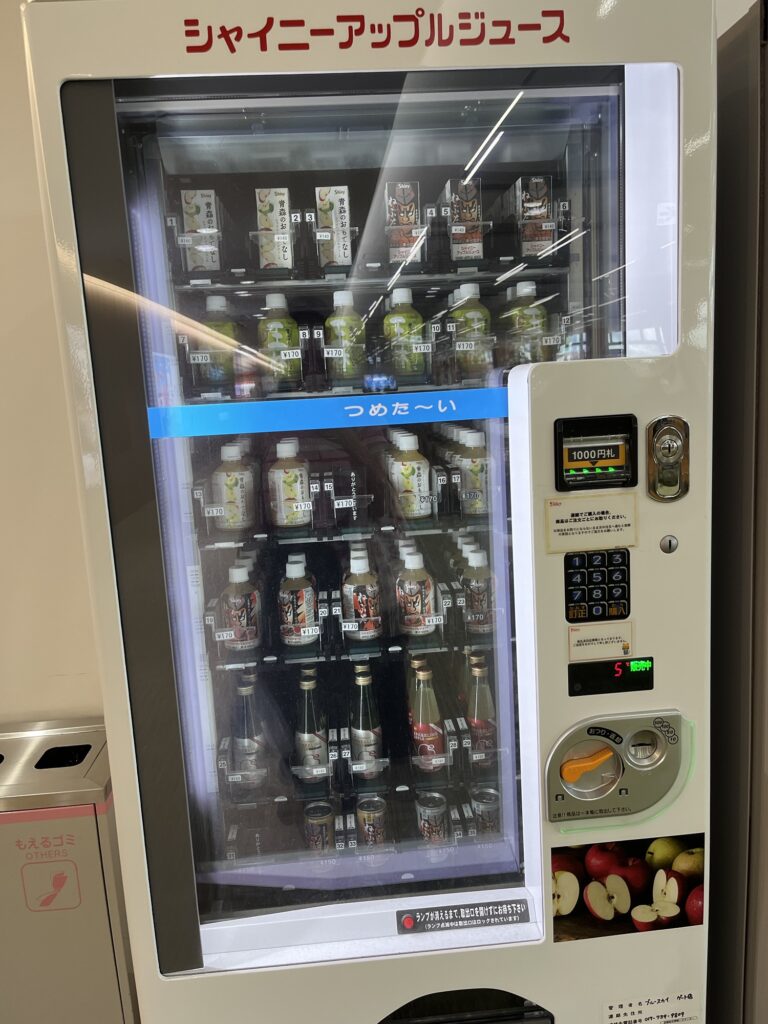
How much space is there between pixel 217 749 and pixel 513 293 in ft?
3.60

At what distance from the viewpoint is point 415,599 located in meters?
1.57

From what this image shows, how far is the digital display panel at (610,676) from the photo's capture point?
127 cm

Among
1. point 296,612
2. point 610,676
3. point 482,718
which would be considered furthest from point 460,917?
point 296,612

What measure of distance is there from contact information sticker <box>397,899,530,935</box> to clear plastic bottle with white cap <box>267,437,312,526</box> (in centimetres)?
77

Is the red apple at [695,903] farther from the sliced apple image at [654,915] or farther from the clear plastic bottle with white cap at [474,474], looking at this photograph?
the clear plastic bottle with white cap at [474,474]

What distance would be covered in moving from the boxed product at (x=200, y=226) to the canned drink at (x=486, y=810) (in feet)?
3.97

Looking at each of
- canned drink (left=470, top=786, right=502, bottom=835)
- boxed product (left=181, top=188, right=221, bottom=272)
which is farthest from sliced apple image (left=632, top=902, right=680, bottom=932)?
boxed product (left=181, top=188, right=221, bottom=272)

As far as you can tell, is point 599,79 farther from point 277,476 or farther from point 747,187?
point 277,476

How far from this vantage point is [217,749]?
151cm

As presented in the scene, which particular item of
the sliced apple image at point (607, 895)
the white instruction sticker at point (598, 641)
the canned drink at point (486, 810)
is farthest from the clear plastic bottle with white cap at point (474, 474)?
the sliced apple image at point (607, 895)

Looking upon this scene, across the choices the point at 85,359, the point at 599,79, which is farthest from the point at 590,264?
the point at 85,359

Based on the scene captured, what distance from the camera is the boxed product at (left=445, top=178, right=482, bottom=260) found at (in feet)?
4.70

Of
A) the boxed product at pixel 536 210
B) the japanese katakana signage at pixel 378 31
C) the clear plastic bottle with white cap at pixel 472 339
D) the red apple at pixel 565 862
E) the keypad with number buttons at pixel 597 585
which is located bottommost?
the red apple at pixel 565 862

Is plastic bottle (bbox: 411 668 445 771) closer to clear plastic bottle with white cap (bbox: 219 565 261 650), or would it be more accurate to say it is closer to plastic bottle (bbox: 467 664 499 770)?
plastic bottle (bbox: 467 664 499 770)
